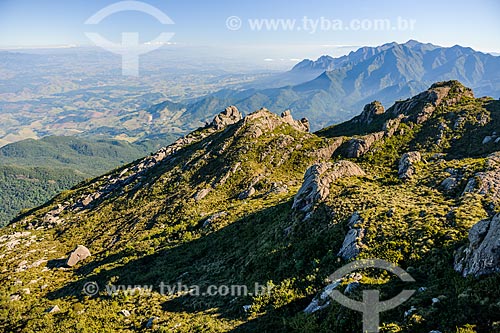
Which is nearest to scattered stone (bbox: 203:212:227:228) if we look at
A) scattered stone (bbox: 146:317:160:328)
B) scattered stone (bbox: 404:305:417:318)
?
scattered stone (bbox: 146:317:160:328)

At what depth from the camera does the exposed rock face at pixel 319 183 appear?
38.8 metres

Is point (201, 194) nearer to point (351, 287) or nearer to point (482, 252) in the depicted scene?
point (351, 287)

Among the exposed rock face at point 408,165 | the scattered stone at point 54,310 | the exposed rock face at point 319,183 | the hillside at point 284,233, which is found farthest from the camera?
the exposed rock face at point 408,165

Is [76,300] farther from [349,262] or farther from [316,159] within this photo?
[316,159]

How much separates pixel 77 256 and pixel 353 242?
5462 cm

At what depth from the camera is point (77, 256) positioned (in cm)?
5738

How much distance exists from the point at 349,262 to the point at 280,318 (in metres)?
7.68

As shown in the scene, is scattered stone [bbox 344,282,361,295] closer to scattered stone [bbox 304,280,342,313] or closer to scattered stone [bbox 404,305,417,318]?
scattered stone [bbox 304,280,342,313]

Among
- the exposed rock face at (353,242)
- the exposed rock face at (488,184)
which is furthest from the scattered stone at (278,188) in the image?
the exposed rock face at (488,184)

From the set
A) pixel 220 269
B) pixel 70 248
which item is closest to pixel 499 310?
pixel 220 269

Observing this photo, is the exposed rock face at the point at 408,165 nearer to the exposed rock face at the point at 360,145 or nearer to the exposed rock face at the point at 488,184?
A: the exposed rock face at the point at 488,184

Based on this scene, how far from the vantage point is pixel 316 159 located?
236 ft

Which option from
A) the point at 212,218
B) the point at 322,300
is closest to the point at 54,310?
the point at 212,218

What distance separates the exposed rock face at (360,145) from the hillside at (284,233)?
1.10 feet
